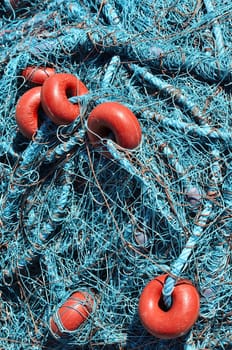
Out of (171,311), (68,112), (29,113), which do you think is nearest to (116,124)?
(68,112)

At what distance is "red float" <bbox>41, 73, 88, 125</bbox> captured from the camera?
2023mm

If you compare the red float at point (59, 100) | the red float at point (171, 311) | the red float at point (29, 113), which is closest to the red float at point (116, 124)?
the red float at point (59, 100)

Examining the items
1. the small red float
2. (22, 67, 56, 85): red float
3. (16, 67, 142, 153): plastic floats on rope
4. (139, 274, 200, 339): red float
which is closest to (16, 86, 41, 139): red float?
(16, 67, 142, 153): plastic floats on rope

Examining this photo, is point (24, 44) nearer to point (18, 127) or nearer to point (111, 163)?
point (18, 127)

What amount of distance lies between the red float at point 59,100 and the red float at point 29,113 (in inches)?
3.2

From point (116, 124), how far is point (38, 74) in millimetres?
499

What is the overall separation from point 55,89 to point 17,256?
0.65 metres

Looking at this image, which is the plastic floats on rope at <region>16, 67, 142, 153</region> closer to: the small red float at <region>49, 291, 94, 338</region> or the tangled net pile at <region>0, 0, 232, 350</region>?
the tangled net pile at <region>0, 0, 232, 350</region>

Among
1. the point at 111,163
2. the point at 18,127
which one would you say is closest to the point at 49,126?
the point at 18,127

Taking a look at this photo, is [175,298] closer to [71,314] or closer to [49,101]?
[71,314]

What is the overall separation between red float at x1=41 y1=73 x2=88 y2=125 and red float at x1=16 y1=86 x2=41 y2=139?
82 mm

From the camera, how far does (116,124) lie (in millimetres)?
1902

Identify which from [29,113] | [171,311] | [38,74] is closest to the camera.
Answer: [171,311]

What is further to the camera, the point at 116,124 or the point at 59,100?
the point at 59,100
